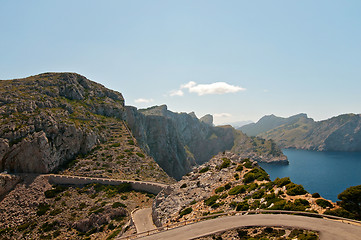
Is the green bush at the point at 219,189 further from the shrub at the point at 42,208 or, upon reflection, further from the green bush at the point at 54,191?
the green bush at the point at 54,191

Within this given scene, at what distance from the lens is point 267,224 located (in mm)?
23672

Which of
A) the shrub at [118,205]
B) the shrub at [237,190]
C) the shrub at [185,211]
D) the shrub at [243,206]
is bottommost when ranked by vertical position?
the shrub at [118,205]

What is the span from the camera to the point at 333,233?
19219 millimetres

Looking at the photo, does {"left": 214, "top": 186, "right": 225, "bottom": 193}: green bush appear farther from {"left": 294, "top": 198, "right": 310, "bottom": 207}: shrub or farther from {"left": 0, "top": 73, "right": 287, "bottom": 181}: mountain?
{"left": 0, "top": 73, "right": 287, "bottom": 181}: mountain

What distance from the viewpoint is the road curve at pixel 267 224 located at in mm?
19203

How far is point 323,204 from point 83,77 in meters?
136

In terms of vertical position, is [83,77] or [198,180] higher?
[83,77]

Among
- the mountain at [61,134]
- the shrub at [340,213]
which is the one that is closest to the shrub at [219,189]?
the shrub at [340,213]

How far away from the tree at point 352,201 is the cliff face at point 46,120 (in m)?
81.6

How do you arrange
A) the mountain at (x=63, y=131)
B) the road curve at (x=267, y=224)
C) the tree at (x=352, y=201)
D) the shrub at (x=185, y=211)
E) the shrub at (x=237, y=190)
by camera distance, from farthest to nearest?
the mountain at (x=63, y=131), the shrub at (x=237, y=190), the shrub at (x=185, y=211), the tree at (x=352, y=201), the road curve at (x=267, y=224)

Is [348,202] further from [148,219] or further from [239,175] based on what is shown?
[148,219]

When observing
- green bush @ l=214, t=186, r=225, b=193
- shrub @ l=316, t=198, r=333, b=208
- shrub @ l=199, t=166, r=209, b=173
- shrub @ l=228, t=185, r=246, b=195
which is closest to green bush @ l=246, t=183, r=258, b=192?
shrub @ l=228, t=185, r=246, b=195

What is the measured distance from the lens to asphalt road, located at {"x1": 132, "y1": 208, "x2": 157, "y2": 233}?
3831cm

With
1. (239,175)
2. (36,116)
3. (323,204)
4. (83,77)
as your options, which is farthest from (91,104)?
(323,204)
